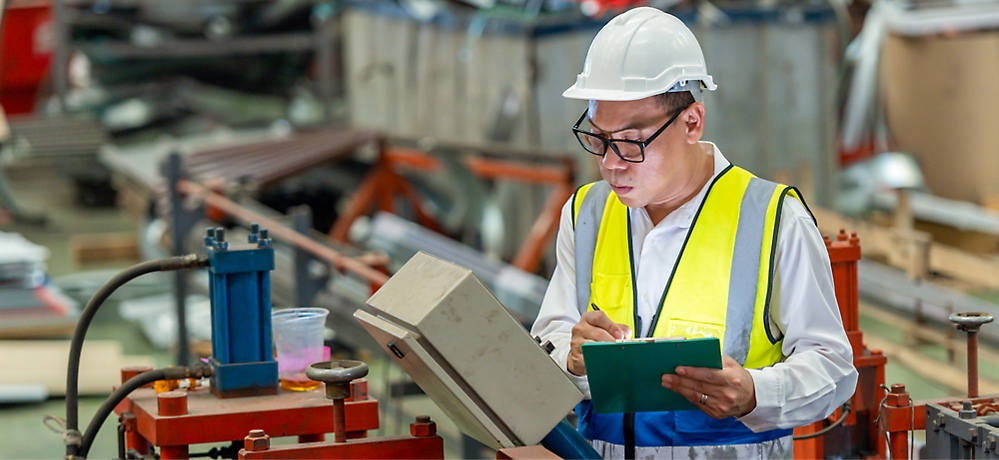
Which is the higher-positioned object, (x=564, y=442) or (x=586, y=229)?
(x=586, y=229)

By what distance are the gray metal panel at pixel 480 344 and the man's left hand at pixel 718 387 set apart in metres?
0.20

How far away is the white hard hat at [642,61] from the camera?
2.23 meters

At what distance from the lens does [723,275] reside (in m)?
2.24

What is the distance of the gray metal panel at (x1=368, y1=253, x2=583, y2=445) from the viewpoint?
6.22ft

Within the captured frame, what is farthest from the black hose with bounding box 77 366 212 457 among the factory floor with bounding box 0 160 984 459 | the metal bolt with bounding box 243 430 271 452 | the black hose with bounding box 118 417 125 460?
the factory floor with bounding box 0 160 984 459

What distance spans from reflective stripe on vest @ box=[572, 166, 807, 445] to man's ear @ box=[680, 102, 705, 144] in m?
0.12

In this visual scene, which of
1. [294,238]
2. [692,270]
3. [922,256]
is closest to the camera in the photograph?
[692,270]

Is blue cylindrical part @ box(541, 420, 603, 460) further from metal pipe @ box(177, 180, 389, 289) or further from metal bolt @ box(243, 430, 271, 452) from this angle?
metal pipe @ box(177, 180, 389, 289)

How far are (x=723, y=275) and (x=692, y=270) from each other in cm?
7

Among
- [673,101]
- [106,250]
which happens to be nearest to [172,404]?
[673,101]

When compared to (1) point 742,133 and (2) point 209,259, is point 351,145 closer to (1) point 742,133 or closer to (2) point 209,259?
(1) point 742,133

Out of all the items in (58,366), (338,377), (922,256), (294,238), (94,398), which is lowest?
(94,398)

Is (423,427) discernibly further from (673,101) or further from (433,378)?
(673,101)

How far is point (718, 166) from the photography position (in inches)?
93.1
